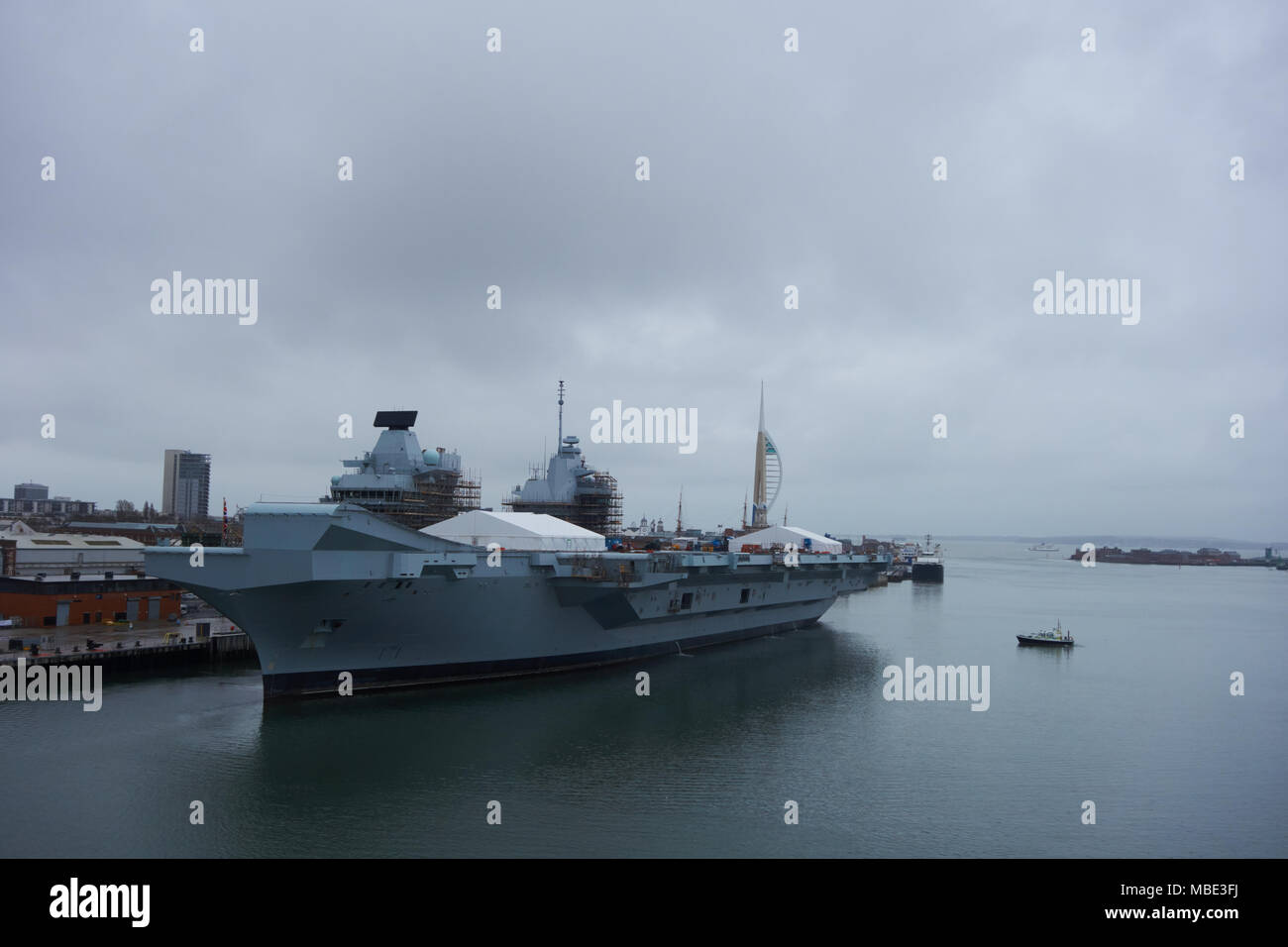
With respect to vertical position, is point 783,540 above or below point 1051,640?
above

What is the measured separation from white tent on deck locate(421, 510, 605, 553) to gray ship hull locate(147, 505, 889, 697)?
3.91ft

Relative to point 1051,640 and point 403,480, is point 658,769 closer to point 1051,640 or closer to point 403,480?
point 403,480

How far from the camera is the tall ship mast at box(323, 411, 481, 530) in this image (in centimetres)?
3098

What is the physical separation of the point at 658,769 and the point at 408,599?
25.1 feet

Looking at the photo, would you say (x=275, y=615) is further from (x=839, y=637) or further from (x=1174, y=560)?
(x=1174, y=560)

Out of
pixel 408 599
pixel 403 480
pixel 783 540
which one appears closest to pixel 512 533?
pixel 408 599

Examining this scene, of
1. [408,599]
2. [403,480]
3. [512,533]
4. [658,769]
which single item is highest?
[403,480]

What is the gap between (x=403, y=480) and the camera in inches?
1227

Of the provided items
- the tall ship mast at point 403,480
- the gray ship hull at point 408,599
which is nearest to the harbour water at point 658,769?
the gray ship hull at point 408,599

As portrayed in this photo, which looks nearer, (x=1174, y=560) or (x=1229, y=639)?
(x=1229, y=639)
